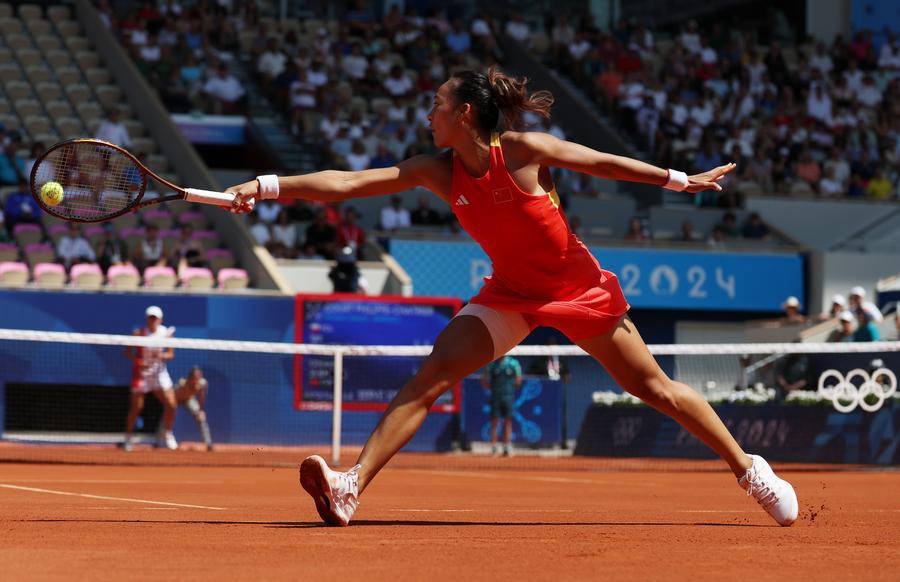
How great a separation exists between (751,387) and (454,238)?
19.6 feet

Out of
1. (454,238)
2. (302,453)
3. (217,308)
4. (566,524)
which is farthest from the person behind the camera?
(454,238)

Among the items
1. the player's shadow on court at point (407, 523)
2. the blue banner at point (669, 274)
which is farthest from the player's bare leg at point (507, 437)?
the player's shadow on court at point (407, 523)

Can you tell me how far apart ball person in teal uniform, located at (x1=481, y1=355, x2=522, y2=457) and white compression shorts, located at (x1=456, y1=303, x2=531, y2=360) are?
12346 millimetres

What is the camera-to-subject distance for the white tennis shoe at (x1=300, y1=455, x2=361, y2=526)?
6.24m

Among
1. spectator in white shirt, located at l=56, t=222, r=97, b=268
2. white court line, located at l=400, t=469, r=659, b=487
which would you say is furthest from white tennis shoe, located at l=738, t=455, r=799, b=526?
spectator in white shirt, located at l=56, t=222, r=97, b=268

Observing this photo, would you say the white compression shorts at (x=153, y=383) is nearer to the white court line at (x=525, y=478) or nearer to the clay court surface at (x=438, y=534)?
the white court line at (x=525, y=478)

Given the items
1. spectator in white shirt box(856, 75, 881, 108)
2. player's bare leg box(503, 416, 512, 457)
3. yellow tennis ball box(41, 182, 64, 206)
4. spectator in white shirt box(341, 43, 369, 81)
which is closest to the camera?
yellow tennis ball box(41, 182, 64, 206)

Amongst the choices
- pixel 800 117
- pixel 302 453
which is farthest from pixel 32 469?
pixel 800 117

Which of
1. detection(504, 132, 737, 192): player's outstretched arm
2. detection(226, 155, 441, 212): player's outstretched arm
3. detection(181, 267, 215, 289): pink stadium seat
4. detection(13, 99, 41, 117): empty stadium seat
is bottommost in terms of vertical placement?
detection(181, 267, 215, 289): pink stadium seat

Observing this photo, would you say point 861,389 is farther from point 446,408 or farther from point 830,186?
point 830,186

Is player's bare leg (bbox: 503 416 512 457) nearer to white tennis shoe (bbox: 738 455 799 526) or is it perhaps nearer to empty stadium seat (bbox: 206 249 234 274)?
empty stadium seat (bbox: 206 249 234 274)

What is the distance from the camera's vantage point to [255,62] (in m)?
27.1

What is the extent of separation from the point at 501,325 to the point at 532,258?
34cm

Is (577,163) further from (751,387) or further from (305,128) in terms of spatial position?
(305,128)
